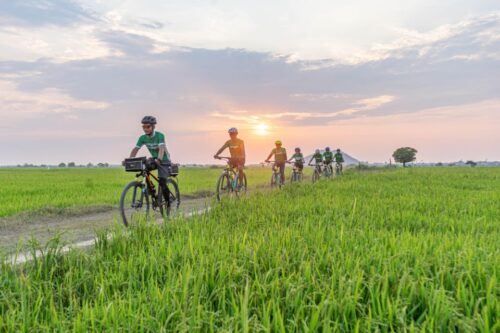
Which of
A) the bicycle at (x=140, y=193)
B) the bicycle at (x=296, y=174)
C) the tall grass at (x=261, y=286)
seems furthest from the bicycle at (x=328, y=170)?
the tall grass at (x=261, y=286)

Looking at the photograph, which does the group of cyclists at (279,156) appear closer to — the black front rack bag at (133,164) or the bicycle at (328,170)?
the bicycle at (328,170)

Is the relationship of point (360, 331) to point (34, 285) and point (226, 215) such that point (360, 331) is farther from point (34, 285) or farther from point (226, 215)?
point (226, 215)

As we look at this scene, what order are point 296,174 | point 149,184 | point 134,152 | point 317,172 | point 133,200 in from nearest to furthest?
point 133,200 < point 149,184 < point 134,152 < point 296,174 < point 317,172

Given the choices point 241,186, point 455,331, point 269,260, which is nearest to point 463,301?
point 455,331

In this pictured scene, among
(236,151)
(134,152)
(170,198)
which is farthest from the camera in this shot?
(236,151)

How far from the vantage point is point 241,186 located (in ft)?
40.8

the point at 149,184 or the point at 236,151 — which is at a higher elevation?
the point at 236,151

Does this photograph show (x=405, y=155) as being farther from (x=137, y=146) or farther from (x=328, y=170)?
(x=137, y=146)

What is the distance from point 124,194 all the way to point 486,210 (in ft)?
27.1

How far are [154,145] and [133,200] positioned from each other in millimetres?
1473

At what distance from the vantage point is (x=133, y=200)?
25.4 feet

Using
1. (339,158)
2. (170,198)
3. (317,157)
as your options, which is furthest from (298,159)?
(170,198)

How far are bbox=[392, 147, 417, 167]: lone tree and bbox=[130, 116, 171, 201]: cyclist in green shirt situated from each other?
14521 cm

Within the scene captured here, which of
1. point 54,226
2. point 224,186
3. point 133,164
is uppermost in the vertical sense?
point 133,164
